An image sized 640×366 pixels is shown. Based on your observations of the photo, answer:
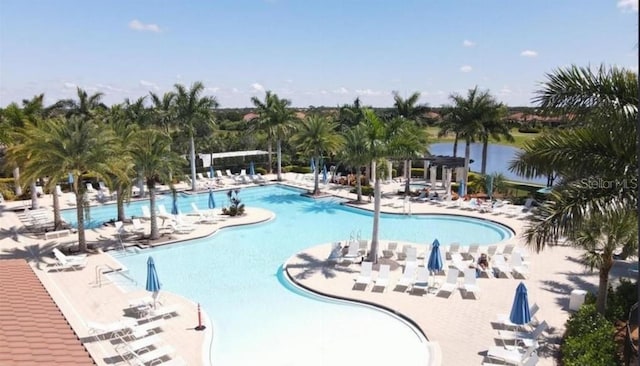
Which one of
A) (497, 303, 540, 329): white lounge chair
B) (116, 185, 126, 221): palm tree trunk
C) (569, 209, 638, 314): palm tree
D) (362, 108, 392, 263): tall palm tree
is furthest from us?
(116, 185, 126, 221): palm tree trunk

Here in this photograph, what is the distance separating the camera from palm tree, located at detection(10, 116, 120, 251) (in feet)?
55.0

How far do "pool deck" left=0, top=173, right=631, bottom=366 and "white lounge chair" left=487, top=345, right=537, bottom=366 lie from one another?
42 centimetres

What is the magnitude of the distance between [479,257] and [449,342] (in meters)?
6.06

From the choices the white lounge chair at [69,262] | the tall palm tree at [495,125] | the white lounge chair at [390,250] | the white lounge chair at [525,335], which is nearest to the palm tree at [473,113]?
the tall palm tree at [495,125]

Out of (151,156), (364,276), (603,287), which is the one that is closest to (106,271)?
(151,156)

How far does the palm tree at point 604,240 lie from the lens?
10.6 m

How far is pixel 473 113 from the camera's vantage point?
1228 inches

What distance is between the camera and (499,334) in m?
11.7

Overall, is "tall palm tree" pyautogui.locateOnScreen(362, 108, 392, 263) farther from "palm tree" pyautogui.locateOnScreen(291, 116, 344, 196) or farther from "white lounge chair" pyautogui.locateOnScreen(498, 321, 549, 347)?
"palm tree" pyautogui.locateOnScreen(291, 116, 344, 196)

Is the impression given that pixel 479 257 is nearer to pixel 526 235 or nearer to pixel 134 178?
pixel 526 235

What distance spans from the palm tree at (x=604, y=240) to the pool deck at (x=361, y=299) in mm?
1468

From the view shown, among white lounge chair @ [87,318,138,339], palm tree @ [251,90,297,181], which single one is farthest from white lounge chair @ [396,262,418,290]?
palm tree @ [251,90,297,181]

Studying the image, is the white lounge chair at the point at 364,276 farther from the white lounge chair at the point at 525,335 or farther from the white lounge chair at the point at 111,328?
the white lounge chair at the point at 111,328

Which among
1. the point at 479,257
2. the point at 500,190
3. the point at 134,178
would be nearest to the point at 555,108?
the point at 479,257
